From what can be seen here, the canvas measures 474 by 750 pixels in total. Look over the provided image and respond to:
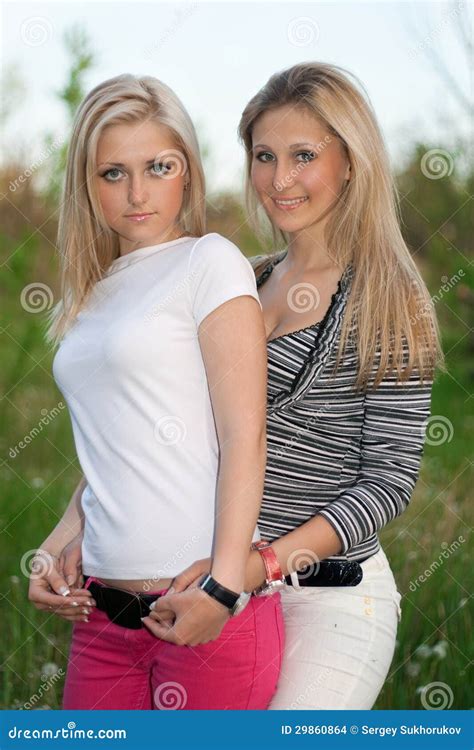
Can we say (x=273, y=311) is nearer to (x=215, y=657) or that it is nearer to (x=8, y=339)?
(x=215, y=657)

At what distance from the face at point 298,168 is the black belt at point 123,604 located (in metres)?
0.82

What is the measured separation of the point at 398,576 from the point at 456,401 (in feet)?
9.62

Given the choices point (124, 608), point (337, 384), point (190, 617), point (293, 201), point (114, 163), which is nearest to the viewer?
point (190, 617)

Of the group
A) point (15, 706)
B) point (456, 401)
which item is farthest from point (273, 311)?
point (456, 401)

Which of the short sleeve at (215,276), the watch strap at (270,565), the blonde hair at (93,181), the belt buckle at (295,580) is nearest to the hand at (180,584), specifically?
the watch strap at (270,565)

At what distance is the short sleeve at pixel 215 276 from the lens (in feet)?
5.39

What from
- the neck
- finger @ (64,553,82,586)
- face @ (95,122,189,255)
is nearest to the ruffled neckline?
the neck

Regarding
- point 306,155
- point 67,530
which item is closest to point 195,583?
point 67,530

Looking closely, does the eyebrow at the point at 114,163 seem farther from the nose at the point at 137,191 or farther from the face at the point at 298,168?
the face at the point at 298,168

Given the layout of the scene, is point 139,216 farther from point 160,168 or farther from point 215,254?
point 215,254

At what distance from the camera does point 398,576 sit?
3312mm

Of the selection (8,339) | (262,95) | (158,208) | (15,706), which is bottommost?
(15,706)

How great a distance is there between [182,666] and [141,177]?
2.81 ft

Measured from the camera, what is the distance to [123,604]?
5.57 feet
